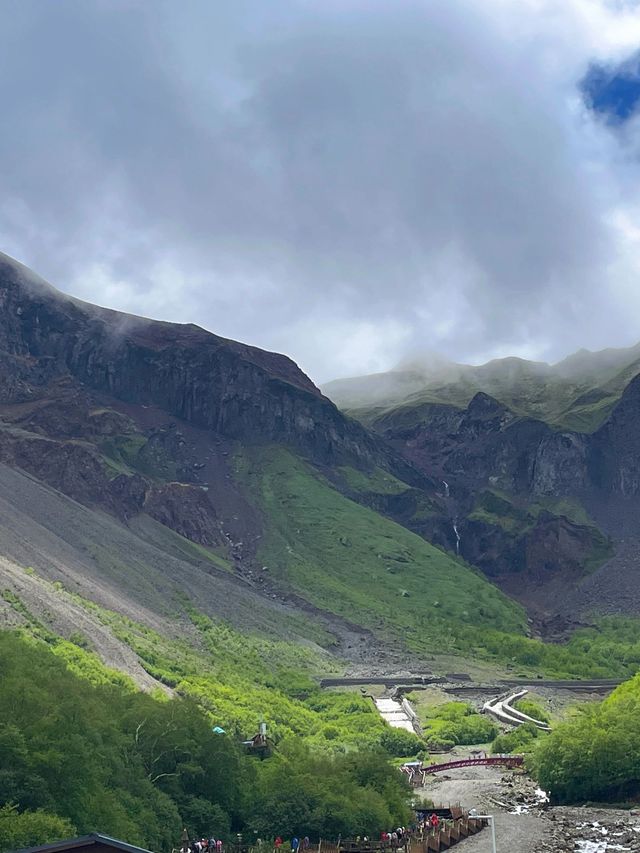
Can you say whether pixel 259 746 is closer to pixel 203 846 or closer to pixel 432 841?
pixel 432 841

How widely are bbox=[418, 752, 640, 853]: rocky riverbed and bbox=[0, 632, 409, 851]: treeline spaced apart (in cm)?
836

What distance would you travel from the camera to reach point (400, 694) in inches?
6058

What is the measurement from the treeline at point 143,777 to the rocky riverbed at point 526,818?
8357 mm

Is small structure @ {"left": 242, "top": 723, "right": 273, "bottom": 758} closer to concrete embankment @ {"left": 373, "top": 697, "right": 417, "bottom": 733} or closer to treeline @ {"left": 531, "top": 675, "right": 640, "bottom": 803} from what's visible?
treeline @ {"left": 531, "top": 675, "right": 640, "bottom": 803}

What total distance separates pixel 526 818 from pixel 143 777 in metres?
36.4

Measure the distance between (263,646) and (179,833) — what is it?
111 m

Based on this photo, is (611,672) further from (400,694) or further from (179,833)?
(179,833)

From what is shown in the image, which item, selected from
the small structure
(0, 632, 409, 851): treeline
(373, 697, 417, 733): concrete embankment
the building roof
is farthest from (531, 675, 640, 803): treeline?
the building roof

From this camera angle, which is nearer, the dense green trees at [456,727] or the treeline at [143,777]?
the treeline at [143,777]

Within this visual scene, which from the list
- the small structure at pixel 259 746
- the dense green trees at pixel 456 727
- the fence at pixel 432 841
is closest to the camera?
the fence at pixel 432 841

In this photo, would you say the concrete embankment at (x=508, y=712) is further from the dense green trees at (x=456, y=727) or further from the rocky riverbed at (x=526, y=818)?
the rocky riverbed at (x=526, y=818)

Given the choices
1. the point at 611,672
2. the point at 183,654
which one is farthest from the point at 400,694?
the point at 611,672

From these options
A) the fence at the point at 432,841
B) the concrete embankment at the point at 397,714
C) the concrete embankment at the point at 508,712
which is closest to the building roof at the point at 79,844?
the fence at the point at 432,841

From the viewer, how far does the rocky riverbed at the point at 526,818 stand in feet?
225
